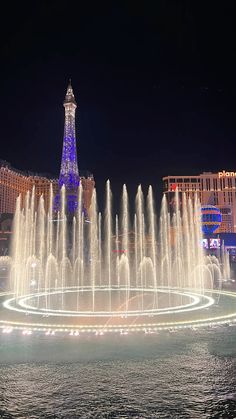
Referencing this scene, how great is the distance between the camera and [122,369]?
7406mm

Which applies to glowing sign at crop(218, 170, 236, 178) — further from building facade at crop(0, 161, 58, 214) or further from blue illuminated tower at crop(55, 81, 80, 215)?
building facade at crop(0, 161, 58, 214)

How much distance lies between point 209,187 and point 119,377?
119215 millimetres

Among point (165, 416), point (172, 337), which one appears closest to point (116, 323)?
point (172, 337)

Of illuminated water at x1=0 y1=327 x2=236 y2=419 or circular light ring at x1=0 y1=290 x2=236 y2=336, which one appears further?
circular light ring at x1=0 y1=290 x2=236 y2=336

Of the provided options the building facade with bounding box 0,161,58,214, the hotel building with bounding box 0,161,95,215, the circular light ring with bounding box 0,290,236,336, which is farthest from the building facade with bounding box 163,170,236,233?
the circular light ring with bounding box 0,290,236,336

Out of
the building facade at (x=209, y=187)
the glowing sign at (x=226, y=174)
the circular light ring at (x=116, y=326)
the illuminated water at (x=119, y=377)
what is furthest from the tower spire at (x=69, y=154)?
the illuminated water at (x=119, y=377)

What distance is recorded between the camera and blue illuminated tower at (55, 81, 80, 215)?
8806cm

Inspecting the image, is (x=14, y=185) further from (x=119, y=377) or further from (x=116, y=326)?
(x=119, y=377)

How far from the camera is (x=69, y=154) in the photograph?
291 ft

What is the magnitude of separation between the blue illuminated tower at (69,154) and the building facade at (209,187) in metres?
42.5

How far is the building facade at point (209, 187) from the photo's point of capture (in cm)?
11981

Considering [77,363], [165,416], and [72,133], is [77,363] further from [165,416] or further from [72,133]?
[72,133]

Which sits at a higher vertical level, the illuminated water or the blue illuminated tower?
the blue illuminated tower

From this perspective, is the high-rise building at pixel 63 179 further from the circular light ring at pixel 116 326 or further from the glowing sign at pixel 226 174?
the circular light ring at pixel 116 326
